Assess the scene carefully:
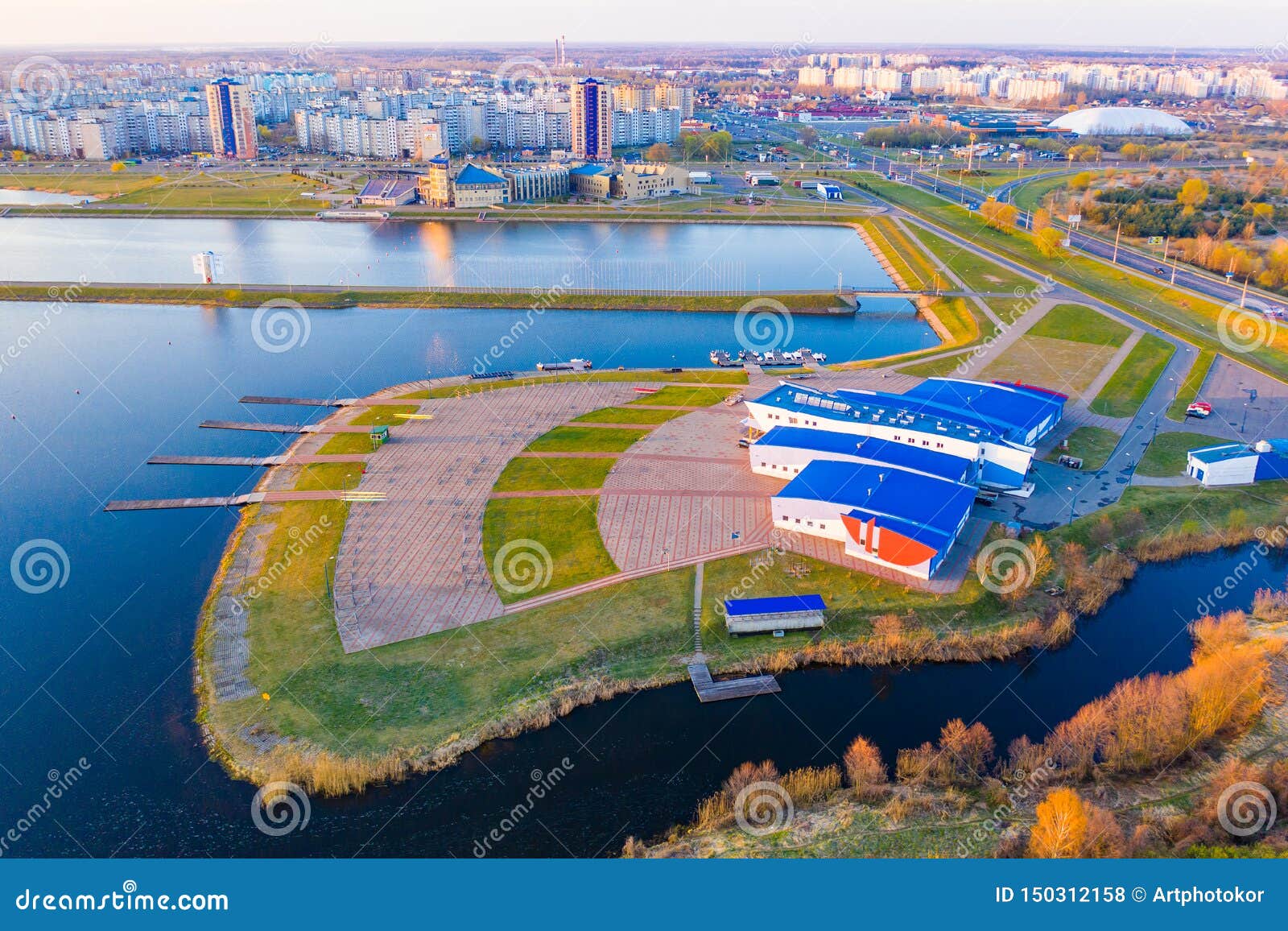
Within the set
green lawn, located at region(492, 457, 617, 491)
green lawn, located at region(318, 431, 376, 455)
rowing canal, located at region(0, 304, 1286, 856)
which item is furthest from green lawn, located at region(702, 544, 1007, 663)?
green lawn, located at region(318, 431, 376, 455)

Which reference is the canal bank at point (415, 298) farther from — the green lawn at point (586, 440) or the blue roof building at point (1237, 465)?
the blue roof building at point (1237, 465)

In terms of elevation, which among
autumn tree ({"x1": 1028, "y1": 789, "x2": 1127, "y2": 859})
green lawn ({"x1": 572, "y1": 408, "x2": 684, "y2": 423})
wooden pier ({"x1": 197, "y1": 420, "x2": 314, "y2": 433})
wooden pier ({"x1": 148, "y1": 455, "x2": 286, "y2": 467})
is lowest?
wooden pier ({"x1": 148, "y1": 455, "x2": 286, "y2": 467})

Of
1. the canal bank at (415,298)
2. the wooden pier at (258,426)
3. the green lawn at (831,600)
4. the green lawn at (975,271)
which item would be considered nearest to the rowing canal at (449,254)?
the canal bank at (415,298)

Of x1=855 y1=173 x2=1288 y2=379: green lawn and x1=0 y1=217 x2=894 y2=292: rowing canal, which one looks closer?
x1=855 y1=173 x2=1288 y2=379: green lawn

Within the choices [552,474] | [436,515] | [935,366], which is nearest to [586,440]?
[552,474]

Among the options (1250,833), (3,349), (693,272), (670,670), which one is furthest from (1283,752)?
(3,349)

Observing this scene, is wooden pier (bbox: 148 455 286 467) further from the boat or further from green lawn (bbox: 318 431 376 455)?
the boat
